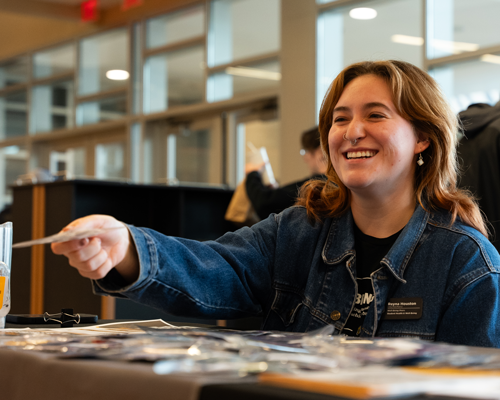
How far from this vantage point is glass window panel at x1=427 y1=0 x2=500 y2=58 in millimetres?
5184

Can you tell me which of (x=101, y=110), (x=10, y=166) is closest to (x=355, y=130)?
(x=101, y=110)

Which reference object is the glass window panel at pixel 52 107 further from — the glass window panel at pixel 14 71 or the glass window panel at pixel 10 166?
the glass window panel at pixel 10 166

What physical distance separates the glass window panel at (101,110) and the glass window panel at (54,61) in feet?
2.08

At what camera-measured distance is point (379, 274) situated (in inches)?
53.6

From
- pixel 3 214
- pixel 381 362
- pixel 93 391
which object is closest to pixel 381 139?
pixel 381 362

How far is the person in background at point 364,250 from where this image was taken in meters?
1.27

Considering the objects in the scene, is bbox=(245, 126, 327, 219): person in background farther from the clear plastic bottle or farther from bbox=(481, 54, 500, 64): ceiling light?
the clear plastic bottle

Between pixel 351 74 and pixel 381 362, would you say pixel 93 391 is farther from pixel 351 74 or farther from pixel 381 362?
pixel 351 74

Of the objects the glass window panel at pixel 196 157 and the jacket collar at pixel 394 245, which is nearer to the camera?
the jacket collar at pixel 394 245

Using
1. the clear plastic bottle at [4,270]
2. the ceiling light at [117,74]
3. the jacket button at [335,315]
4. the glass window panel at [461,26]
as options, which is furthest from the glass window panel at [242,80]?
the clear plastic bottle at [4,270]

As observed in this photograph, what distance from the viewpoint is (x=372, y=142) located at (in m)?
1.51

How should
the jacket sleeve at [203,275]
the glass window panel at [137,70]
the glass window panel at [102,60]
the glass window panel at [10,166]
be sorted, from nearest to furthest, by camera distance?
the jacket sleeve at [203,275]
the glass window panel at [137,70]
the glass window panel at [102,60]
the glass window panel at [10,166]

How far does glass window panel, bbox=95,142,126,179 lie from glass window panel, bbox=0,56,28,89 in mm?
2065

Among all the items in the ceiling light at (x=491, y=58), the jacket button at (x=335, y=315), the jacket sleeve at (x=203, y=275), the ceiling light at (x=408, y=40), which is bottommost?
the jacket button at (x=335, y=315)
